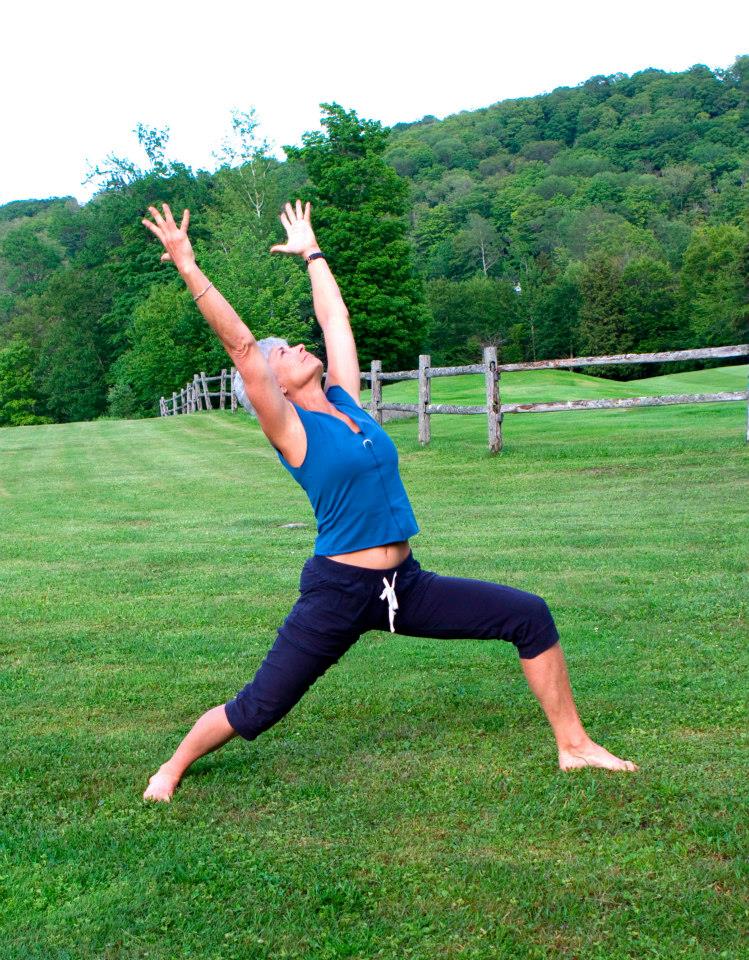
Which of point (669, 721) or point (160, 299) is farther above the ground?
point (160, 299)

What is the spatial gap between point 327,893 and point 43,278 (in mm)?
113421

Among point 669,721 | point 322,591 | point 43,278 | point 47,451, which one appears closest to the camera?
point 322,591

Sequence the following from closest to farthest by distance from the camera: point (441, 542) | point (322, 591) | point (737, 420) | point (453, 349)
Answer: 1. point (322, 591)
2. point (441, 542)
3. point (737, 420)
4. point (453, 349)

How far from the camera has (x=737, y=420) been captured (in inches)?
770

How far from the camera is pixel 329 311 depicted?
15.9 ft

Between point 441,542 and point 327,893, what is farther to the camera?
point 441,542

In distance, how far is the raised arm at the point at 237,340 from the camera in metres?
3.72

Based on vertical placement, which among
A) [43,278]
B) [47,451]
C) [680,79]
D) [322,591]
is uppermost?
[680,79]

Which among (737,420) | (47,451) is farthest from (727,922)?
(47,451)

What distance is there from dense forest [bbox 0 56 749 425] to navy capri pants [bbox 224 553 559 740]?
37.8m

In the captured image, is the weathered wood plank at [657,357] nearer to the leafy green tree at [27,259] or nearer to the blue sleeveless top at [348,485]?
the blue sleeveless top at [348,485]

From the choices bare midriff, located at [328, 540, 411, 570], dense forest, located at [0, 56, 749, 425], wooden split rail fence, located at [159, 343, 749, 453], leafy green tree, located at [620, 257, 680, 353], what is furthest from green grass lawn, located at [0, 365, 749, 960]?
leafy green tree, located at [620, 257, 680, 353]

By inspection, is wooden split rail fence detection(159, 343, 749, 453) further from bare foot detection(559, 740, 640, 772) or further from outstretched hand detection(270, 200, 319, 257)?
bare foot detection(559, 740, 640, 772)

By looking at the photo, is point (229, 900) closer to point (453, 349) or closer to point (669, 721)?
point (669, 721)
